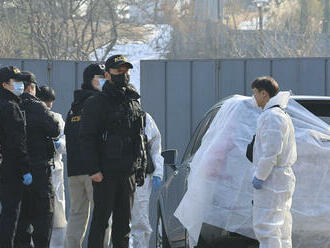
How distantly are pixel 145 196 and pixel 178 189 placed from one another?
145 cm

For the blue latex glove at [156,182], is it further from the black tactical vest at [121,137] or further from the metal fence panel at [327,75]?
the metal fence panel at [327,75]

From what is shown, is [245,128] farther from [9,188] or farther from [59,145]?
[59,145]

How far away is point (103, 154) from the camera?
6.41m

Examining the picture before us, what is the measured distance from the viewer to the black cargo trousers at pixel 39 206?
24.7 feet

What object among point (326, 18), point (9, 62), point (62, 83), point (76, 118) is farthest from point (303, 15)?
point (76, 118)

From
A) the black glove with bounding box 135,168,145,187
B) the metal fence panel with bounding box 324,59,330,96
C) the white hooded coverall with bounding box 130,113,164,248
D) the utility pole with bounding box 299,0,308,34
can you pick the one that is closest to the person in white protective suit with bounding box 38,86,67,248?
the white hooded coverall with bounding box 130,113,164,248

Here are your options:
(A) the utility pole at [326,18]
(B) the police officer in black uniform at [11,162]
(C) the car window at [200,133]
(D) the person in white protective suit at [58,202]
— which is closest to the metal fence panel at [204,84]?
(D) the person in white protective suit at [58,202]

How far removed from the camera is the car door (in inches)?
265

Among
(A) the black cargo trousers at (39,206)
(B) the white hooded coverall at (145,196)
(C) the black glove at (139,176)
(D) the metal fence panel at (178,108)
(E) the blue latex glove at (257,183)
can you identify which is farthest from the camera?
(D) the metal fence panel at (178,108)

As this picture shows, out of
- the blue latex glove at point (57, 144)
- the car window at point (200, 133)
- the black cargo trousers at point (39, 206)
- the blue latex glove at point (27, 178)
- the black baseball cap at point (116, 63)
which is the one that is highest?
the black baseball cap at point (116, 63)

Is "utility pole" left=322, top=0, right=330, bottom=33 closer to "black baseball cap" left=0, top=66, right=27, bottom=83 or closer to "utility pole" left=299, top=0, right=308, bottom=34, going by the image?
"utility pole" left=299, top=0, right=308, bottom=34

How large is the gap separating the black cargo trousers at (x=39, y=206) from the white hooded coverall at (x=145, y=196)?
1.05m

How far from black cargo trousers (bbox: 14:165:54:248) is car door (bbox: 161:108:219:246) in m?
1.08

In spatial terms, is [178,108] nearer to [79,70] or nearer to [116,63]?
[79,70]
